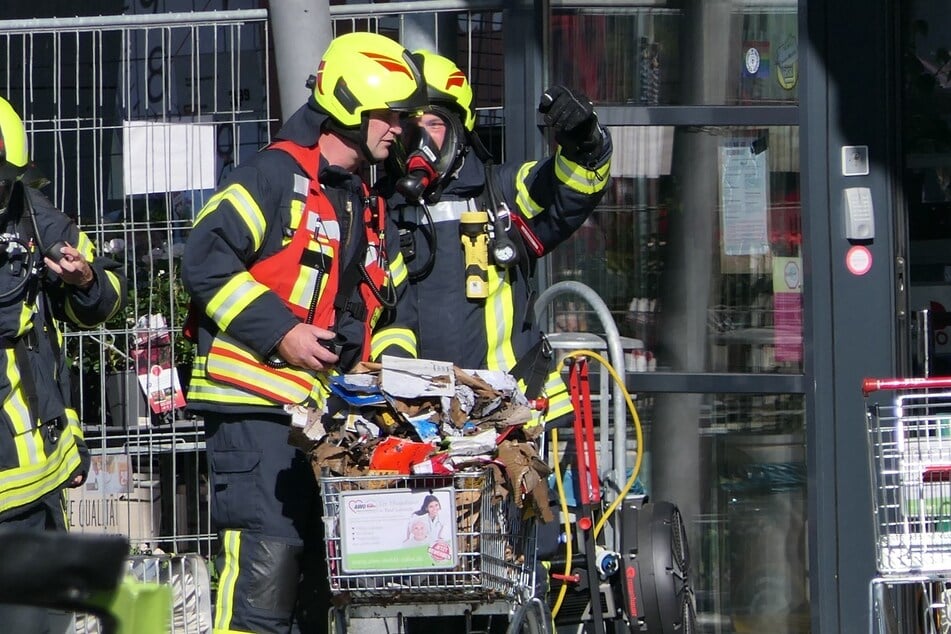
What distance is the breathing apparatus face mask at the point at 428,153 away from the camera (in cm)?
512

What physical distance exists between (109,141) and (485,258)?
2.01 meters

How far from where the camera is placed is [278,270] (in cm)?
485

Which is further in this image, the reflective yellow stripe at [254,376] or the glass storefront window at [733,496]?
the glass storefront window at [733,496]

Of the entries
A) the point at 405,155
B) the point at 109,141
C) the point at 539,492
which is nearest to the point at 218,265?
the point at 405,155

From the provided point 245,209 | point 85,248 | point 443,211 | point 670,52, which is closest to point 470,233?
point 443,211

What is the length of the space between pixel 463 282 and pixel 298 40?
3.38 feet

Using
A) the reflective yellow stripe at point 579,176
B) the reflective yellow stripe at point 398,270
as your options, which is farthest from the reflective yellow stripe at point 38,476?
the reflective yellow stripe at point 579,176

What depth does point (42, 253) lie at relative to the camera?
5086 mm

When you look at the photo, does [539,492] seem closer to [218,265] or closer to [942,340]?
[218,265]

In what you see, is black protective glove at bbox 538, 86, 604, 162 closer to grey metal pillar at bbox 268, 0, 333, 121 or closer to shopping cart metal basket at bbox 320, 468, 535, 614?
grey metal pillar at bbox 268, 0, 333, 121

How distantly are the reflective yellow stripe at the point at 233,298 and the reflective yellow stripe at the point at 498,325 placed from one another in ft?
Answer: 2.82

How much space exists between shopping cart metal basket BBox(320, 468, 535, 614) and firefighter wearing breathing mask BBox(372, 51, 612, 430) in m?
1.04

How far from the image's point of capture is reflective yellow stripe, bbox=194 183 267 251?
4.76 m

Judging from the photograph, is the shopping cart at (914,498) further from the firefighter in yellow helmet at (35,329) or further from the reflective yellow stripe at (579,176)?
the firefighter in yellow helmet at (35,329)
